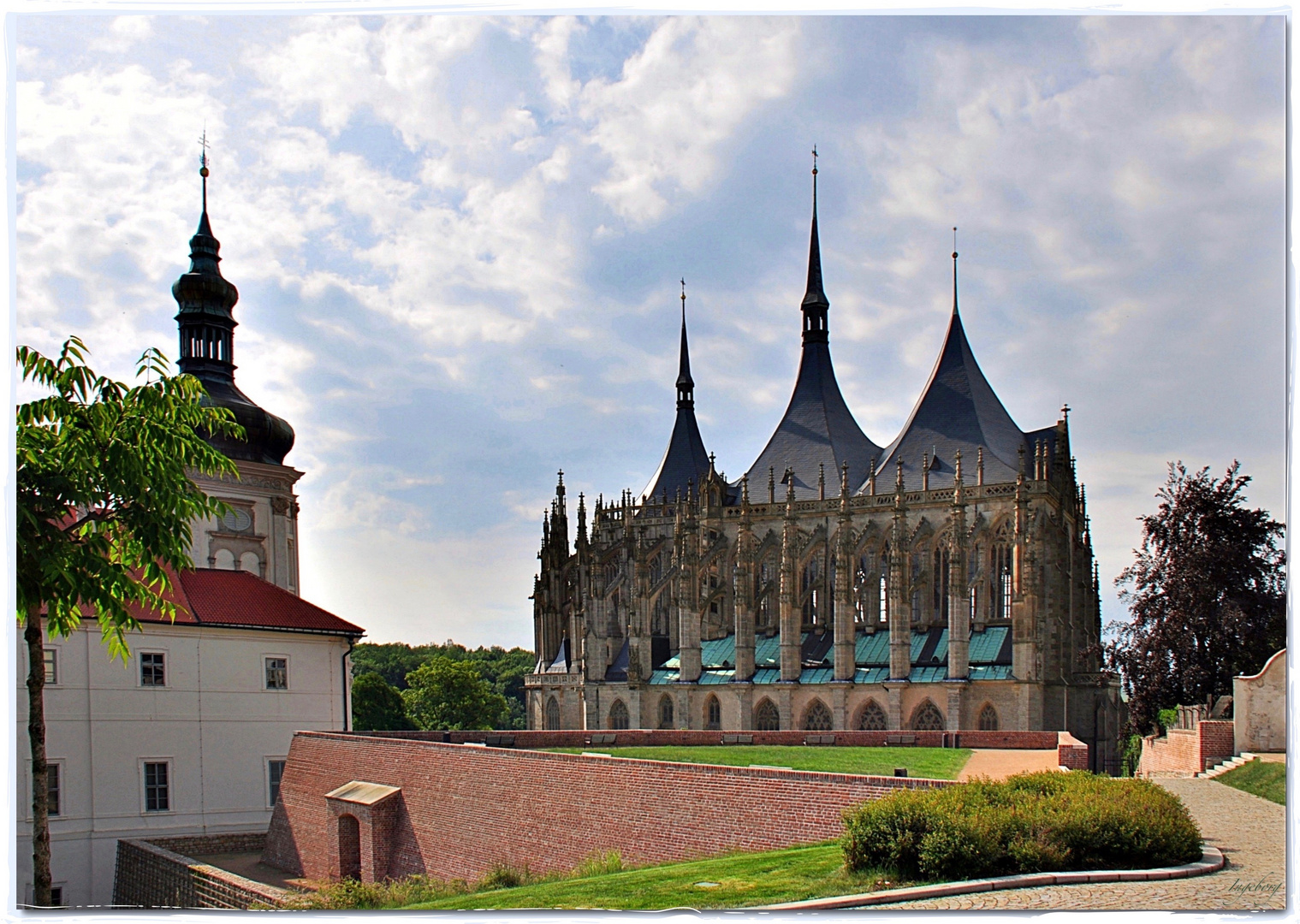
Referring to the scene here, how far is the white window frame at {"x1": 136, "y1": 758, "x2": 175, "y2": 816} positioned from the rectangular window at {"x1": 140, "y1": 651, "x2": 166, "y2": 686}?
70.9 inches

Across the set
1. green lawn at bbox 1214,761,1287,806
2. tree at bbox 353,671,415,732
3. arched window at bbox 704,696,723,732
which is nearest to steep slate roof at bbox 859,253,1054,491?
arched window at bbox 704,696,723,732

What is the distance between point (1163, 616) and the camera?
99.0ft

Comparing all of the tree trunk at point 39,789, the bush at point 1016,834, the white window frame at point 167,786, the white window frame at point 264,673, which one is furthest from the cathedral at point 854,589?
the tree trunk at point 39,789

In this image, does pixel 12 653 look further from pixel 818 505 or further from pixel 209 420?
pixel 818 505

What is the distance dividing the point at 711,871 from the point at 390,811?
11.3 m

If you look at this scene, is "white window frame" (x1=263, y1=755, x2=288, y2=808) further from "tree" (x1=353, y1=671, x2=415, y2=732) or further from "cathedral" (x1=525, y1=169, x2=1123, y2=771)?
"tree" (x1=353, y1=671, x2=415, y2=732)

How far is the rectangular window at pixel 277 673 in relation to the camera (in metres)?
30.0

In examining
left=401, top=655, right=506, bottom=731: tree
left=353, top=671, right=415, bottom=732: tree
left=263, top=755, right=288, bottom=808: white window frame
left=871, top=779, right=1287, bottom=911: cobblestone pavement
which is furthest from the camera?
left=401, top=655, right=506, bottom=731: tree

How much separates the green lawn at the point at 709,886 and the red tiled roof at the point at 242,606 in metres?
15.0

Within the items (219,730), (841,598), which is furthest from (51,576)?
(841,598)

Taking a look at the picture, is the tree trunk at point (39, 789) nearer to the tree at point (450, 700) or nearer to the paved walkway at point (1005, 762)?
the paved walkway at point (1005, 762)

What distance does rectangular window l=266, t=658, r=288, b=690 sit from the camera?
30.0 meters

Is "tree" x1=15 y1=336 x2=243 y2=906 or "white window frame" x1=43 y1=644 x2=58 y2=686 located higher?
"tree" x1=15 y1=336 x2=243 y2=906

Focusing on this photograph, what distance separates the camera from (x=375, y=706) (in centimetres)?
6750
